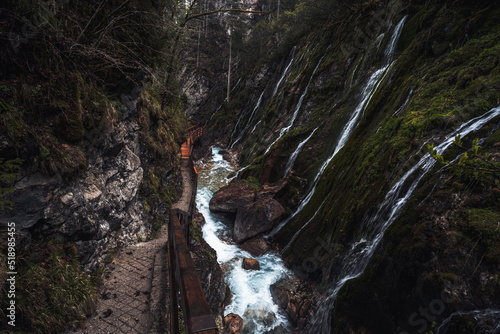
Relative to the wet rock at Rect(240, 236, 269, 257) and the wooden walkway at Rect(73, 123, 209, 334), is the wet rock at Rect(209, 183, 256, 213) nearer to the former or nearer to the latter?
the wet rock at Rect(240, 236, 269, 257)

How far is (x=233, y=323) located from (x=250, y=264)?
257 cm

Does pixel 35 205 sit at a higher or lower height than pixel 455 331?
higher

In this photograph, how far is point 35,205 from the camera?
3.79 meters

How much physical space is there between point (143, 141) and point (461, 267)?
8490 mm

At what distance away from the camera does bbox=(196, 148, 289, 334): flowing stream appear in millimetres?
7529

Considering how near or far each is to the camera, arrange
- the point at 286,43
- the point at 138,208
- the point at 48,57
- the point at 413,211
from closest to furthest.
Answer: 1. the point at 48,57
2. the point at 413,211
3. the point at 138,208
4. the point at 286,43

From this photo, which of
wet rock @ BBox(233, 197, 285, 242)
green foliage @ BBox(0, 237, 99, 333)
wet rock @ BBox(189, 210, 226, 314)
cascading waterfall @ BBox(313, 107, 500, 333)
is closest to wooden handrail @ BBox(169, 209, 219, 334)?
green foliage @ BBox(0, 237, 99, 333)

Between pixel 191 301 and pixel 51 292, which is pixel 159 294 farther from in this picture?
pixel 191 301

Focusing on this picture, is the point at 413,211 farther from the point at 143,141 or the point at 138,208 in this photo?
the point at 143,141

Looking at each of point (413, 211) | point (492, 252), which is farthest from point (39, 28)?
point (492, 252)

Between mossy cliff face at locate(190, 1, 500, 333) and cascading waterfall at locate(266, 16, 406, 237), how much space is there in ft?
1.03

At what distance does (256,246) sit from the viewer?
35.1 feet

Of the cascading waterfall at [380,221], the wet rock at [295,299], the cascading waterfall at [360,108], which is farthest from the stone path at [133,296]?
the cascading waterfall at [360,108]

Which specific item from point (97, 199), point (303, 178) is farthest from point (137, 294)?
point (303, 178)
